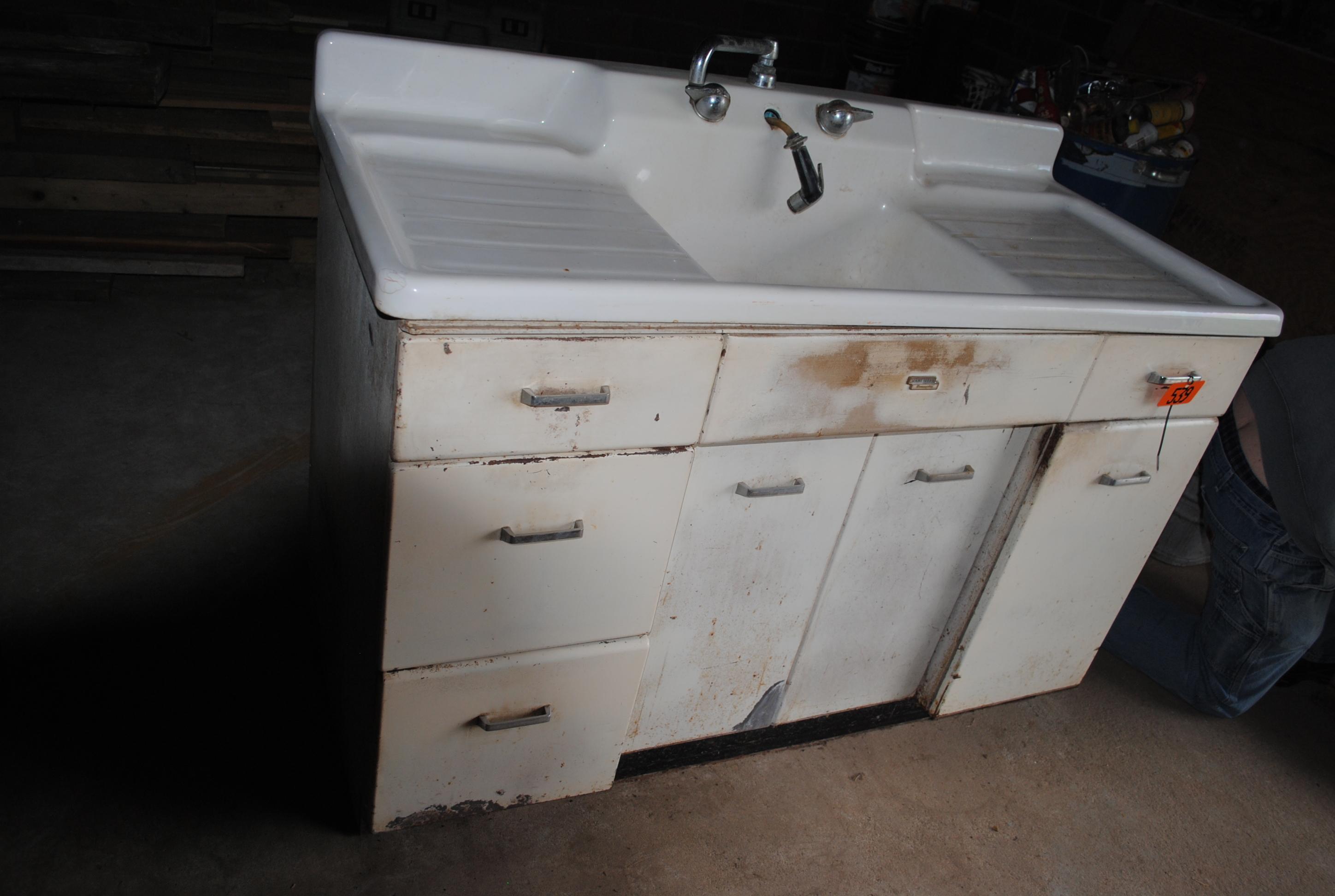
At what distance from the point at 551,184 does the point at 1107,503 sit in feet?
3.48

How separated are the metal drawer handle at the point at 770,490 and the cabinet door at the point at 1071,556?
438 millimetres

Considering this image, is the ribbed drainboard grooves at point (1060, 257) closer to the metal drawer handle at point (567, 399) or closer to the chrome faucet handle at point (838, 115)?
the chrome faucet handle at point (838, 115)

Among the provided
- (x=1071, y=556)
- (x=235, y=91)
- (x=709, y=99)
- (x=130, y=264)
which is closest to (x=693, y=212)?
(x=709, y=99)

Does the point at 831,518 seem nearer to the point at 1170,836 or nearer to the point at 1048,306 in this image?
the point at 1048,306

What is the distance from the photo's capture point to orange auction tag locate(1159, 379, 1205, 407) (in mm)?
1504

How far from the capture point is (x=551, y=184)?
1.34 m

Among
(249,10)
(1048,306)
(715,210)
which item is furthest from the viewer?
(249,10)

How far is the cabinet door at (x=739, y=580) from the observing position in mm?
1337

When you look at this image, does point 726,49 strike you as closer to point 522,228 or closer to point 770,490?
point 522,228

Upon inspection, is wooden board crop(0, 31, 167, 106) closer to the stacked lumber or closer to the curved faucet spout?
the stacked lumber

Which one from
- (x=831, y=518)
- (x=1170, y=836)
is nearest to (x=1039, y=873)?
(x=1170, y=836)

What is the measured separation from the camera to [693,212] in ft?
5.09

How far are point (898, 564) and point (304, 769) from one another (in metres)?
1.00

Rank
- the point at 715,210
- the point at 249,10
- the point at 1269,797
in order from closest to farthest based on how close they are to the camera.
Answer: the point at 715,210, the point at 1269,797, the point at 249,10
